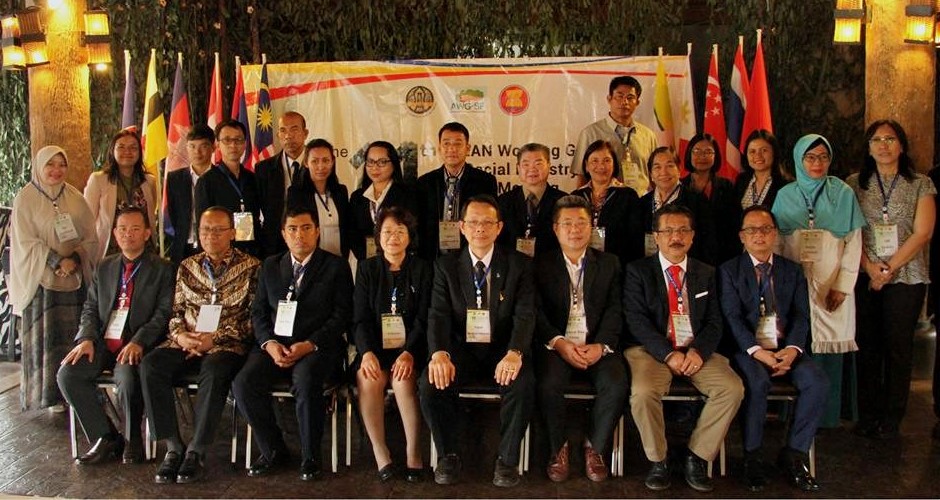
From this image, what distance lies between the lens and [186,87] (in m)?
6.48

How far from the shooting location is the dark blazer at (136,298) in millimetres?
4008

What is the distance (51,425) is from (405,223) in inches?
91.7

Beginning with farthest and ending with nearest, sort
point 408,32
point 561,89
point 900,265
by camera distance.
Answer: point 408,32 → point 561,89 → point 900,265

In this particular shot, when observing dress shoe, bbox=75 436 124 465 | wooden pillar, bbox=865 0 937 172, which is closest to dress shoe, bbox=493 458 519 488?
dress shoe, bbox=75 436 124 465

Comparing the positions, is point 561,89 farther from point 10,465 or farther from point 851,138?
point 10,465

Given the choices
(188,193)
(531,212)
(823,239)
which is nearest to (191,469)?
(188,193)

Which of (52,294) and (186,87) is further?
(186,87)

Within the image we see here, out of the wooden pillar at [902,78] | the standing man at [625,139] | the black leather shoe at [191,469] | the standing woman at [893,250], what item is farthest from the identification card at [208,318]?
the wooden pillar at [902,78]

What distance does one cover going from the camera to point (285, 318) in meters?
3.82

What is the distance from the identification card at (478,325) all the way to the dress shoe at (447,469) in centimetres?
53

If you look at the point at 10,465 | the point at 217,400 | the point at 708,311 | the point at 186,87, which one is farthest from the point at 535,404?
the point at 186,87

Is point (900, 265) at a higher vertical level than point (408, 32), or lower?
lower

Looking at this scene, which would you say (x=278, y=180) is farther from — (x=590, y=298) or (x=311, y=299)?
(x=590, y=298)

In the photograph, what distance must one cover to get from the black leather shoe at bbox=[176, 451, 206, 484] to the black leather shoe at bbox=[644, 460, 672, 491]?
1.96m
